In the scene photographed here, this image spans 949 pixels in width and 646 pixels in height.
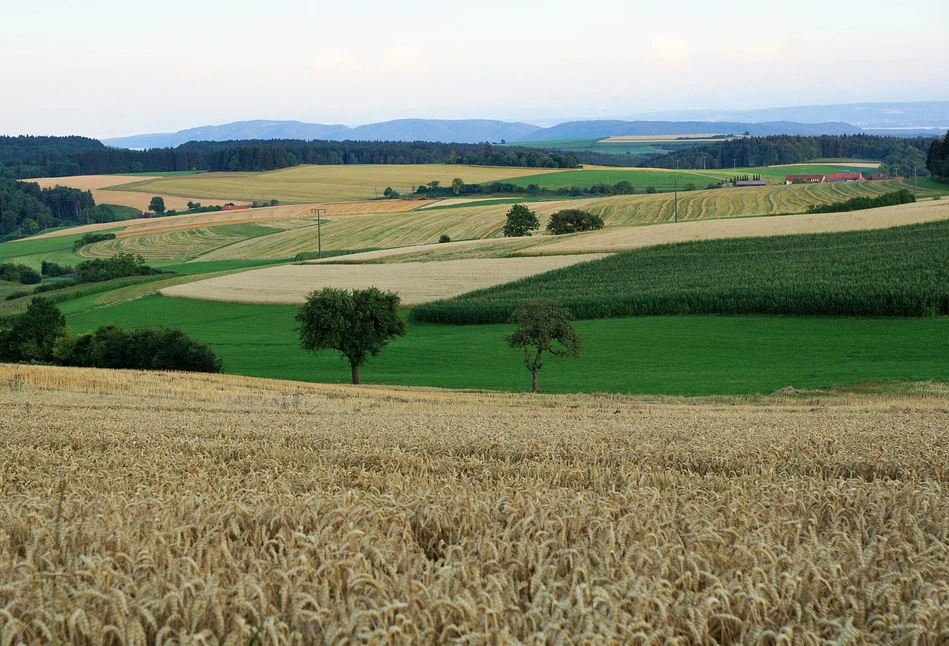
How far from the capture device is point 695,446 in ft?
34.8

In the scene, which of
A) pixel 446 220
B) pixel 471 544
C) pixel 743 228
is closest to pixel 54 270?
pixel 446 220

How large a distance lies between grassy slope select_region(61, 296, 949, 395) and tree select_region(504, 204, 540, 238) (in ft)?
151

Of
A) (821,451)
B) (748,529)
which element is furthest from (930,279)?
(748,529)

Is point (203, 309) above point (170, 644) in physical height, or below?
below

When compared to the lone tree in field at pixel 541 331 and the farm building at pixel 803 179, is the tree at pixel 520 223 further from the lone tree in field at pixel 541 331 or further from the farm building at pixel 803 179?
the farm building at pixel 803 179

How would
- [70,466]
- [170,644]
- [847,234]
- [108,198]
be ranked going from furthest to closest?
[108,198], [847,234], [70,466], [170,644]

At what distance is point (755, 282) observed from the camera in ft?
179

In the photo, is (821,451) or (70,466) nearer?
(70,466)

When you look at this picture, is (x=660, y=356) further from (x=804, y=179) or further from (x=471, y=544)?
(x=804, y=179)

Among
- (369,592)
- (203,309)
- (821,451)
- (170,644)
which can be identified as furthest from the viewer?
(203,309)

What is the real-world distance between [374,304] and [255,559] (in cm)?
3839

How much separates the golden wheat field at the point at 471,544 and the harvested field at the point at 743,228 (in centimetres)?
6959

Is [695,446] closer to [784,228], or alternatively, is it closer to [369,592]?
[369,592]

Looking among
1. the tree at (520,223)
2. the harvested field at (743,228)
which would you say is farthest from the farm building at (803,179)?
Result: the tree at (520,223)
